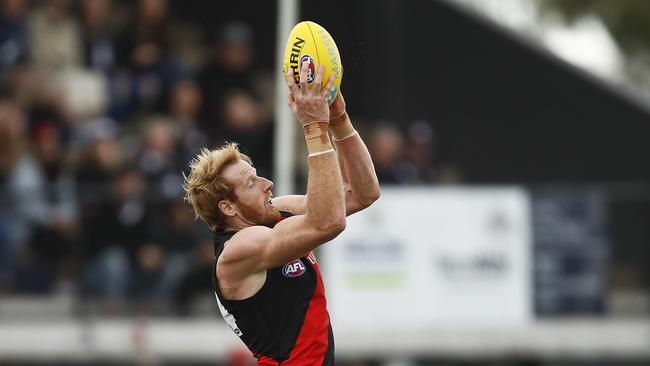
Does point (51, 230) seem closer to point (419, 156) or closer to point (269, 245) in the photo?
point (419, 156)

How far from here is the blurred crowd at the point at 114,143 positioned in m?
12.4

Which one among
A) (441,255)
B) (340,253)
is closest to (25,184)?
(340,253)

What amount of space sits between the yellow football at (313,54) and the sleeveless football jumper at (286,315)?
2.79 feet

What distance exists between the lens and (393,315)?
42.5 feet

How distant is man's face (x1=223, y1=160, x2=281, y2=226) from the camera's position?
608cm

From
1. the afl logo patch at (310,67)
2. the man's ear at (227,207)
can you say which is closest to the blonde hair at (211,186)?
the man's ear at (227,207)

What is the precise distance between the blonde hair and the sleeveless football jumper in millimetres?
120

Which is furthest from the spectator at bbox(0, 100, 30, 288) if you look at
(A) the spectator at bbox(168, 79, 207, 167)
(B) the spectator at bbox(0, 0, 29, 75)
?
(B) the spectator at bbox(0, 0, 29, 75)

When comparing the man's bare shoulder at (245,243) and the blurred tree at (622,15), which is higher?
the blurred tree at (622,15)

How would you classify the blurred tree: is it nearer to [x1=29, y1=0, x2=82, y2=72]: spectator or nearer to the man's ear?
[x1=29, y1=0, x2=82, y2=72]: spectator

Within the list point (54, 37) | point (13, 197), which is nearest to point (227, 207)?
point (13, 197)

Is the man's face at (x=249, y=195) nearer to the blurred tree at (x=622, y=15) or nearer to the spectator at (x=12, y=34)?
the spectator at (x=12, y=34)

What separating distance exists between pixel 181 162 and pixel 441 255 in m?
2.68

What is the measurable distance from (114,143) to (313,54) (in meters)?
7.78
